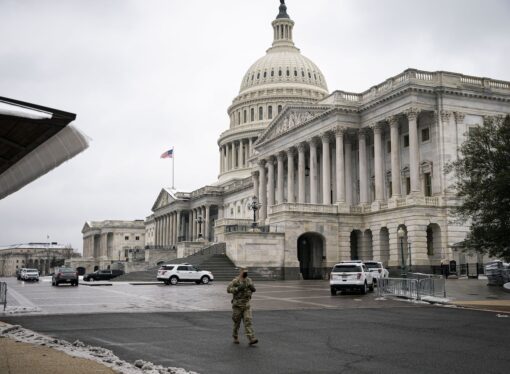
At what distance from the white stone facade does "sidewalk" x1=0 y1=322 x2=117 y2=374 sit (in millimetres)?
36578

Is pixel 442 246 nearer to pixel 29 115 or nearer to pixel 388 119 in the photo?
pixel 388 119

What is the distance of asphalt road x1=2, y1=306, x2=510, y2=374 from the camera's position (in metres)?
11.7

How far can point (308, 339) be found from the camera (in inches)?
605

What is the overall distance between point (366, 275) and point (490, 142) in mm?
11113

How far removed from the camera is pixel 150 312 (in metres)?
23.4

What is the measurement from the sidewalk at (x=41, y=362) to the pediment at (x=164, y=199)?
115 meters

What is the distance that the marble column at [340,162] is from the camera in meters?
64.2

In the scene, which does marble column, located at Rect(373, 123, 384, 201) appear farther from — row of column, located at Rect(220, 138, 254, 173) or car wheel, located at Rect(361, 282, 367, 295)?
row of column, located at Rect(220, 138, 254, 173)

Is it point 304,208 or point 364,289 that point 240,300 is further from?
point 304,208

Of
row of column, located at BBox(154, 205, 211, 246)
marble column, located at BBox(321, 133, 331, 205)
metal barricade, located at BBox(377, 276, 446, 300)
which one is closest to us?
metal barricade, located at BBox(377, 276, 446, 300)

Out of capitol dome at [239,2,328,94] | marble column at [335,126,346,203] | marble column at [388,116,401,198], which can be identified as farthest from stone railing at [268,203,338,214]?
capitol dome at [239,2,328,94]

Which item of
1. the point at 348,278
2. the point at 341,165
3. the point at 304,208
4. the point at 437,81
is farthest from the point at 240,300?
the point at 341,165

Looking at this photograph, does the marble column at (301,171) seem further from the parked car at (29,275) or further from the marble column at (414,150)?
the parked car at (29,275)

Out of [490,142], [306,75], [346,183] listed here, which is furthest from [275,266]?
[306,75]
